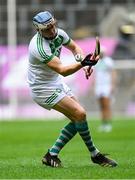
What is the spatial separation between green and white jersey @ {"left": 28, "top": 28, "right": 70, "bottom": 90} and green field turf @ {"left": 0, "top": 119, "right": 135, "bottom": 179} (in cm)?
125

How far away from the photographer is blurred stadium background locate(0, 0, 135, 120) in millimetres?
31703

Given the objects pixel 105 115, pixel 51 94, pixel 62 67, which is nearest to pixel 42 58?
pixel 62 67

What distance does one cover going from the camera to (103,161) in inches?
509

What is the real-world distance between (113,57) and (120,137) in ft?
41.2

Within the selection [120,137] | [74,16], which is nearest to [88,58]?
[120,137]

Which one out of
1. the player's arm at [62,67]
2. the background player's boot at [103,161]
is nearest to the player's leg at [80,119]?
the background player's boot at [103,161]

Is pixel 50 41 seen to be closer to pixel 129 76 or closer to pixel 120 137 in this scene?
pixel 120 137

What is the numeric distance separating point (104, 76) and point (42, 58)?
1181 cm

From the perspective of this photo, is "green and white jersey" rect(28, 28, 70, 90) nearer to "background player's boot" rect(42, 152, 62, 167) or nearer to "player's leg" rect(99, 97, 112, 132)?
"background player's boot" rect(42, 152, 62, 167)

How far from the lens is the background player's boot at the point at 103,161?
1282cm

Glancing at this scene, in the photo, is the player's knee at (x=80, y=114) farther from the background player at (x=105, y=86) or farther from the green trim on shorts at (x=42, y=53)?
the background player at (x=105, y=86)

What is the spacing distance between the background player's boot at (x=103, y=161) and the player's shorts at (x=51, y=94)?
1.00 m

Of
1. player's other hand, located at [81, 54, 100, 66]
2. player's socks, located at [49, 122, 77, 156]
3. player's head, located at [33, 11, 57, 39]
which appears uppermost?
player's head, located at [33, 11, 57, 39]

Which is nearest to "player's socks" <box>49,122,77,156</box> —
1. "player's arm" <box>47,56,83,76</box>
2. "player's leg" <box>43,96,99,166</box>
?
"player's leg" <box>43,96,99,166</box>
